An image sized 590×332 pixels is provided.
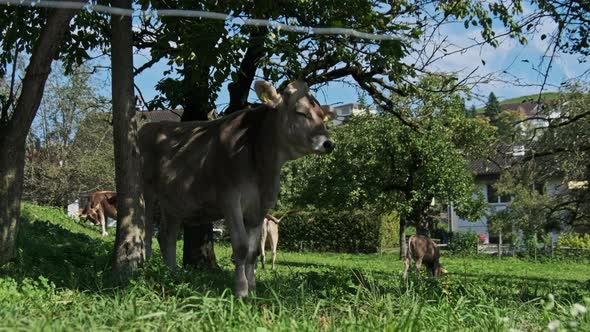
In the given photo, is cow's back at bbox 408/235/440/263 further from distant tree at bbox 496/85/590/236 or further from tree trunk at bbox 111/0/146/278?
tree trunk at bbox 111/0/146/278

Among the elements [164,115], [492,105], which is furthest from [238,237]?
[164,115]

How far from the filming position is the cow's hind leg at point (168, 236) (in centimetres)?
933

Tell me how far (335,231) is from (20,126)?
32402mm

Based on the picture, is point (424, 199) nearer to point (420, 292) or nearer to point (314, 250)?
point (314, 250)

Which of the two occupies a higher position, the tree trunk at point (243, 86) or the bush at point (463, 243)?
the tree trunk at point (243, 86)

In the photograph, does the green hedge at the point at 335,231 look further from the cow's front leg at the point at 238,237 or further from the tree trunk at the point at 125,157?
the cow's front leg at the point at 238,237

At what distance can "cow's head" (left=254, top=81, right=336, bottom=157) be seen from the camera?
7383 mm

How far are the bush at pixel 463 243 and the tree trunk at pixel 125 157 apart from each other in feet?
120

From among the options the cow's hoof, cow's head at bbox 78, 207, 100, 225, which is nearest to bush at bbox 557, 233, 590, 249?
cow's head at bbox 78, 207, 100, 225

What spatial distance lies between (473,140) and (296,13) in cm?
2483

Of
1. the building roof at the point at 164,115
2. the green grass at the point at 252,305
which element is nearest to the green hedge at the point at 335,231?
the building roof at the point at 164,115

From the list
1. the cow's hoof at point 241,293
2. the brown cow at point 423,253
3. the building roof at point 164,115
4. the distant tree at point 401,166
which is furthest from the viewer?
the distant tree at point 401,166

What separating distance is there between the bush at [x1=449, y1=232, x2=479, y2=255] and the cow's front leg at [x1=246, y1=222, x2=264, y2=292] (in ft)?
120

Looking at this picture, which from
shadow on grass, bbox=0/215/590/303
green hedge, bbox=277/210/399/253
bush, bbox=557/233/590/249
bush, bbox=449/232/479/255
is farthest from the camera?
bush, bbox=449/232/479/255
